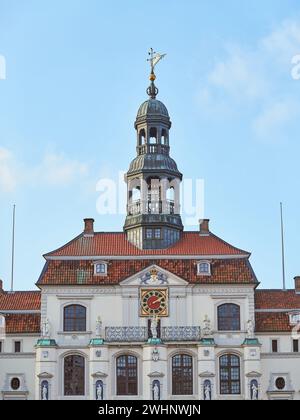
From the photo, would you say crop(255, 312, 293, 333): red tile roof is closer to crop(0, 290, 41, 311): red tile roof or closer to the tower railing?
the tower railing

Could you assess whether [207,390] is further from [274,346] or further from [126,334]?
[126,334]

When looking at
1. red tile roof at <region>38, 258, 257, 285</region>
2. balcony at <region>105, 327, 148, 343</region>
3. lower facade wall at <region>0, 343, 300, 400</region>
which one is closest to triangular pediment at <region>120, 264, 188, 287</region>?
red tile roof at <region>38, 258, 257, 285</region>

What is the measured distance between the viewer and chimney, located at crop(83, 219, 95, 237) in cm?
6812

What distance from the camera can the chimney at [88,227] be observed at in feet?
224

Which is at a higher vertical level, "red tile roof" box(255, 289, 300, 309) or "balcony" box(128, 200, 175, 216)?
"balcony" box(128, 200, 175, 216)

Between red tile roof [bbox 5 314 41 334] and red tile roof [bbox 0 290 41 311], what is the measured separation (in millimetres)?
731

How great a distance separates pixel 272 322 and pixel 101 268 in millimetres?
13065

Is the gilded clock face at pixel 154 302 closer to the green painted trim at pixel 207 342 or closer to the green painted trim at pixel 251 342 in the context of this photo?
the green painted trim at pixel 207 342

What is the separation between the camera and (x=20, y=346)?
6328 cm

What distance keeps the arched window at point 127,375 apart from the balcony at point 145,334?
1.35 meters

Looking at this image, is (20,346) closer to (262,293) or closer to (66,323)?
(66,323)

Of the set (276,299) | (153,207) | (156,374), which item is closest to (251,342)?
(276,299)

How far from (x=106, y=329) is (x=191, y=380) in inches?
274
